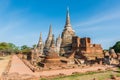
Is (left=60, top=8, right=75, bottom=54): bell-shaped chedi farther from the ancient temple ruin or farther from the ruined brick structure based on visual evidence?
the ruined brick structure

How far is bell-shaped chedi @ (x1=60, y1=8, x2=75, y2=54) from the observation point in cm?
4321

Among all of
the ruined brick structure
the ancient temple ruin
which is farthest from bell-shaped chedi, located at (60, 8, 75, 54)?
the ruined brick structure

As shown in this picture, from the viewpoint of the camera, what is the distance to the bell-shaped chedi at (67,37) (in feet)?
142

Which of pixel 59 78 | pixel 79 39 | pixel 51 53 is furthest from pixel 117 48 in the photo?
pixel 59 78

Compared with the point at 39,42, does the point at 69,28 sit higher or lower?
higher

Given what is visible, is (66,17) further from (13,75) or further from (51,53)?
(13,75)

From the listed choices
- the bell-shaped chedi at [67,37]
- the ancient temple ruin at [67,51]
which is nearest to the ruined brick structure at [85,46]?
the ancient temple ruin at [67,51]

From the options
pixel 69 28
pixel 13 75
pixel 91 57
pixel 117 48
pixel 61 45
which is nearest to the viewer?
pixel 13 75

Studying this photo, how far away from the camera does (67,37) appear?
1833 inches

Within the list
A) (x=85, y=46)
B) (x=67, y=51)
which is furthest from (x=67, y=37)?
(x=85, y=46)

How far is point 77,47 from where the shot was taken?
127 feet

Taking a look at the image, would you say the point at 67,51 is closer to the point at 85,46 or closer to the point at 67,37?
the point at 67,37

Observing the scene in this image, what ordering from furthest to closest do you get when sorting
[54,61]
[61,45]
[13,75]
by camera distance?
[61,45]
[54,61]
[13,75]

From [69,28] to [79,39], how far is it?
10.4 m
